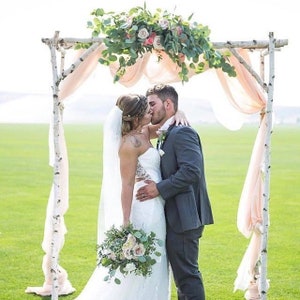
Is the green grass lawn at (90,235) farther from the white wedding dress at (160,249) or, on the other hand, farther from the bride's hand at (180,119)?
the bride's hand at (180,119)

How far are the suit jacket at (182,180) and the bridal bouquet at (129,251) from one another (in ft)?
A: 0.87

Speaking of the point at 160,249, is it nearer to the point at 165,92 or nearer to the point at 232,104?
the point at 165,92

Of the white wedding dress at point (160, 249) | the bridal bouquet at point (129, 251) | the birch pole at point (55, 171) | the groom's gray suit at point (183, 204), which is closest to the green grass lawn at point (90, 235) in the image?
the birch pole at point (55, 171)

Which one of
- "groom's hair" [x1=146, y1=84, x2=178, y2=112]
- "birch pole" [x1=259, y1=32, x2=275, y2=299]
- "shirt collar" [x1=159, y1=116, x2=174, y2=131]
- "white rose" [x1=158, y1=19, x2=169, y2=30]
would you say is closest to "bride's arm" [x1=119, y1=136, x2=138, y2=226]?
"shirt collar" [x1=159, y1=116, x2=174, y2=131]

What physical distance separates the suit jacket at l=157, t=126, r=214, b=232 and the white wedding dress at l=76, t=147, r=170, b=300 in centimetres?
8

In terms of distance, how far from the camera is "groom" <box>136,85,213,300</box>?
5309 mm

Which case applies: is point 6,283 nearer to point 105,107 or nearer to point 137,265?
point 137,265

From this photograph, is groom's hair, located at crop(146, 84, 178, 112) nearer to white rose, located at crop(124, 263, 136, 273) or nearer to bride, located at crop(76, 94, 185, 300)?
bride, located at crop(76, 94, 185, 300)

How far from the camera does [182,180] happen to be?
207 inches

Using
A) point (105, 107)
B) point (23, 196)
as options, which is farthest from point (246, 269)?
point (105, 107)

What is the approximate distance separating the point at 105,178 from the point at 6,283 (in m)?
2.09

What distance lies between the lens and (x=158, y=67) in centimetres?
670

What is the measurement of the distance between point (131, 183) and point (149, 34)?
1232 millimetres

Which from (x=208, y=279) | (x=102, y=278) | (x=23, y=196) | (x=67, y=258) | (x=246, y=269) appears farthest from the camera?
(x=23, y=196)
